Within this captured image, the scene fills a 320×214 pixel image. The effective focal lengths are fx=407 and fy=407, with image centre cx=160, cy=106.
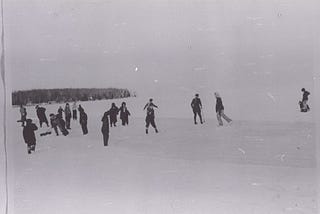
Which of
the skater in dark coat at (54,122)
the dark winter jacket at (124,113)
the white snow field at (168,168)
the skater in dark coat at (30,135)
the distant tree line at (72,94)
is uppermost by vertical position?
the distant tree line at (72,94)

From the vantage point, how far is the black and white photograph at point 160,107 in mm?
1377

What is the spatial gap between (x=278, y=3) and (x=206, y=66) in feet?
1.05

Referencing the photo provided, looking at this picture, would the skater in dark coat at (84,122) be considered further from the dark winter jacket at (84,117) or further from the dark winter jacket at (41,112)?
the dark winter jacket at (41,112)

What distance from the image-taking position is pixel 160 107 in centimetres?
141

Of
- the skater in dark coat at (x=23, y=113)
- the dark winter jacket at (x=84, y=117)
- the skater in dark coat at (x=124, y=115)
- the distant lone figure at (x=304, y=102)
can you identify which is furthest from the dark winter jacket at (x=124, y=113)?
the distant lone figure at (x=304, y=102)

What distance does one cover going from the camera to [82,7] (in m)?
1.41

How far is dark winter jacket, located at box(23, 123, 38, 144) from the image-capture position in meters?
1.42

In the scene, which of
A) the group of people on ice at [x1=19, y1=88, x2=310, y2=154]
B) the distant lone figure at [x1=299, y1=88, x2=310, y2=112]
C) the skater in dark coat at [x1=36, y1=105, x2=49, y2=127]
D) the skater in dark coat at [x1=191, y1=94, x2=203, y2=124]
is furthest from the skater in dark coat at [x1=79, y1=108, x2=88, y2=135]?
the distant lone figure at [x1=299, y1=88, x2=310, y2=112]

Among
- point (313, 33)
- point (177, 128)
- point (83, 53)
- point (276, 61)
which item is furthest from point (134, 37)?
point (313, 33)

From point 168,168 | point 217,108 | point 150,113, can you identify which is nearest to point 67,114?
point 150,113

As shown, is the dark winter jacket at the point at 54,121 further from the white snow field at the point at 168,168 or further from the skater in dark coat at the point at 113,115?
the skater in dark coat at the point at 113,115

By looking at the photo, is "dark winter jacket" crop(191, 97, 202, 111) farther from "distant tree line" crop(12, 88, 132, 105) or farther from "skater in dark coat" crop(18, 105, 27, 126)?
"skater in dark coat" crop(18, 105, 27, 126)

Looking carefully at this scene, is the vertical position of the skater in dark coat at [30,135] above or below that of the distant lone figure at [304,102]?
below

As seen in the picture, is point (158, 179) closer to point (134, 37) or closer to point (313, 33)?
point (134, 37)
